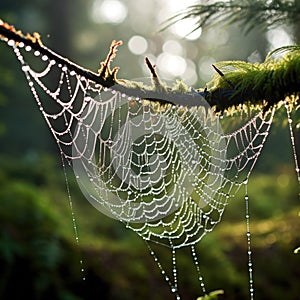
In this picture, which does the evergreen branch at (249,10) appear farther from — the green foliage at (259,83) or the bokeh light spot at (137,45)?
the bokeh light spot at (137,45)

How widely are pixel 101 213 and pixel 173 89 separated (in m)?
7.09

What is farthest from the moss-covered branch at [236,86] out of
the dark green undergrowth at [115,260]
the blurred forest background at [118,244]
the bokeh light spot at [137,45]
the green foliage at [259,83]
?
the bokeh light spot at [137,45]

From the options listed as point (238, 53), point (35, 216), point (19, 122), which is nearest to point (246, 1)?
point (35, 216)

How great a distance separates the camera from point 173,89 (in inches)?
108

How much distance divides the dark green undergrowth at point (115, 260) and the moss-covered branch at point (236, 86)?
11.0ft

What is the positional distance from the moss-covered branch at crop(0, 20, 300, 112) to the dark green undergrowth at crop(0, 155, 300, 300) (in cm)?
334

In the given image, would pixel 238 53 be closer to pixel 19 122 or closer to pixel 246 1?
pixel 19 122

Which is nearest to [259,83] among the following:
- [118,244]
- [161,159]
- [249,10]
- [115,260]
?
[249,10]

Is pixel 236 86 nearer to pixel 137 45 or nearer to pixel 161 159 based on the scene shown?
pixel 161 159

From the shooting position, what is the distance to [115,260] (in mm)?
6211

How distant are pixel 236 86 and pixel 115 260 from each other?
12.9 ft

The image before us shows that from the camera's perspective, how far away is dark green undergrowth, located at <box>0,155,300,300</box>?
5.59 metres

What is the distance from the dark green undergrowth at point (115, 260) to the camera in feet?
18.3

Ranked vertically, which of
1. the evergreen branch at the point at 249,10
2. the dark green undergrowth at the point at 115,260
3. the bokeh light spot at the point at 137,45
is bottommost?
the dark green undergrowth at the point at 115,260
